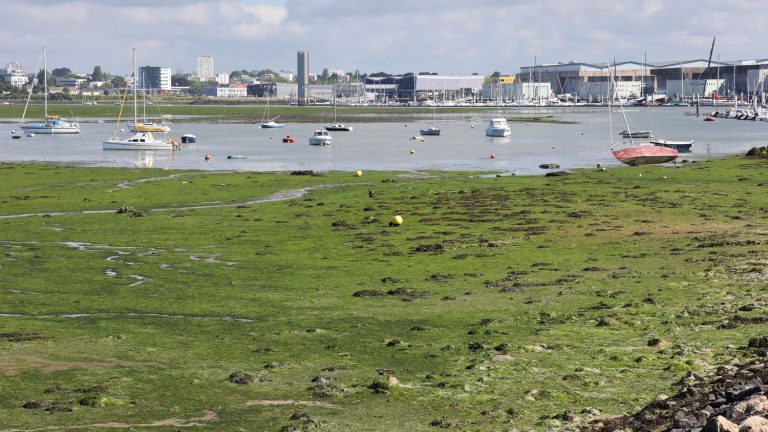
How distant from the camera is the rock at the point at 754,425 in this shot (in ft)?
50.5

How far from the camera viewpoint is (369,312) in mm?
31391

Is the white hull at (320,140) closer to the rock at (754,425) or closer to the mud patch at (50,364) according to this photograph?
the mud patch at (50,364)

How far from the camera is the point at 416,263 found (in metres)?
41.0

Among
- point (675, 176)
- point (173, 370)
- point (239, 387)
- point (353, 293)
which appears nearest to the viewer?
point (239, 387)

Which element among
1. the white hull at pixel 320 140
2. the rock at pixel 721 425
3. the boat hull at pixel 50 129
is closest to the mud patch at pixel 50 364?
the rock at pixel 721 425

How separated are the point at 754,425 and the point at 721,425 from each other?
462mm

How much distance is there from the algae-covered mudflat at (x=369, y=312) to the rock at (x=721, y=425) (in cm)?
457

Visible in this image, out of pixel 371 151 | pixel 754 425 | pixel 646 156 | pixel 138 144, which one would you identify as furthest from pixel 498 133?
pixel 754 425

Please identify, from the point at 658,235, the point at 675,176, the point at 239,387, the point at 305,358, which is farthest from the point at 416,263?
the point at 675,176

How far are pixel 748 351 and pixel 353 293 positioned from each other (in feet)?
44.3

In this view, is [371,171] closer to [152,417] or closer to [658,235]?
[658,235]

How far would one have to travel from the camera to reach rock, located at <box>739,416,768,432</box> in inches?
607

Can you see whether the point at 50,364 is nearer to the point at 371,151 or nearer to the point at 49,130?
the point at 371,151

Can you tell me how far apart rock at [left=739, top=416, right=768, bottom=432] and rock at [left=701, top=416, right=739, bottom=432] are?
110 mm
